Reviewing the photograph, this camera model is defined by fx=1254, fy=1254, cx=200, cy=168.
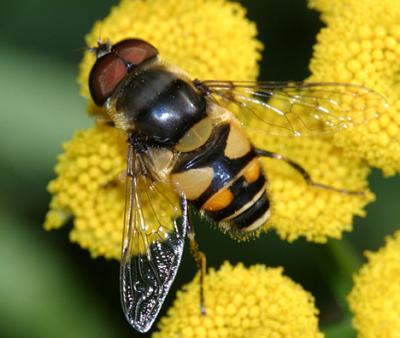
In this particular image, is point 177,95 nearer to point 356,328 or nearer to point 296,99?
point 296,99

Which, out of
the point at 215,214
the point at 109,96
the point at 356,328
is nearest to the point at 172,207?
the point at 215,214

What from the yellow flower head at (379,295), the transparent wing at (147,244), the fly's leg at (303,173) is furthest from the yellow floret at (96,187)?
the yellow flower head at (379,295)

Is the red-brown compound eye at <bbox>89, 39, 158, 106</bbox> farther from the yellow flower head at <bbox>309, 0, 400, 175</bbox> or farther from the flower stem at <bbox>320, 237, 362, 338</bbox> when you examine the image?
the flower stem at <bbox>320, 237, 362, 338</bbox>

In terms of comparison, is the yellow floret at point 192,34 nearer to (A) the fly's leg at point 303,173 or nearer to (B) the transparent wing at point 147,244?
(A) the fly's leg at point 303,173

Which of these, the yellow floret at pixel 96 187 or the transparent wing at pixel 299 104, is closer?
the transparent wing at pixel 299 104

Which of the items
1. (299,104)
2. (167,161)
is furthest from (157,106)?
(299,104)
